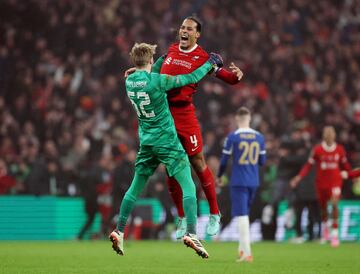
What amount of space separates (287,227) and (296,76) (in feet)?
25.7

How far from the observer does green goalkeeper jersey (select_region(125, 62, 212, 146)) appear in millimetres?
10906

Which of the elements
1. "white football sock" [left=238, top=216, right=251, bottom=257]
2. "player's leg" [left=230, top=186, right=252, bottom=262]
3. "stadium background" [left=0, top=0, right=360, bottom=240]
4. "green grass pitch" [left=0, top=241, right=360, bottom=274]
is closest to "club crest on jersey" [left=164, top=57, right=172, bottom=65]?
"green grass pitch" [left=0, top=241, right=360, bottom=274]

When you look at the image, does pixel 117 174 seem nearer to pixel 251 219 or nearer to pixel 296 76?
pixel 251 219

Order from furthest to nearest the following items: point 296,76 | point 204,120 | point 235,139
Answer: point 296,76, point 204,120, point 235,139

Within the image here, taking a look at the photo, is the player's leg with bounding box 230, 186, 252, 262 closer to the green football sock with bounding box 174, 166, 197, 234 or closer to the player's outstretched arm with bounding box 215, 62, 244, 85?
the green football sock with bounding box 174, 166, 197, 234

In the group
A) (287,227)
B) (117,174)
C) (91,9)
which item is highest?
(91,9)

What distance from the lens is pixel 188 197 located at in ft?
36.3

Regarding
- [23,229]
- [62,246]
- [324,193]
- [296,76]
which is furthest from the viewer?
[296,76]

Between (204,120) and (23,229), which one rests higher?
(204,120)

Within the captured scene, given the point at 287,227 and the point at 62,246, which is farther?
the point at 287,227

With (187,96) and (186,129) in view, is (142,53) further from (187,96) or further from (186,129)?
(186,129)

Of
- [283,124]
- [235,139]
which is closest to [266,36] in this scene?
[283,124]

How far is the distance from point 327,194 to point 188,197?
994 centimetres

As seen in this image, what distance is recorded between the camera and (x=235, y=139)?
14.6 m
